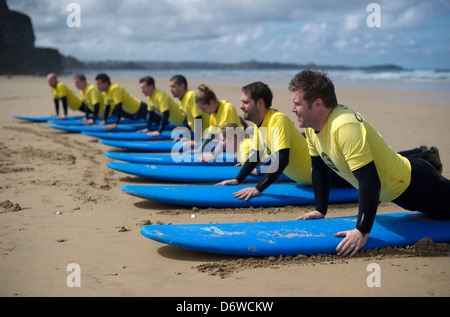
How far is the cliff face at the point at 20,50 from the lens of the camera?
43.9 m

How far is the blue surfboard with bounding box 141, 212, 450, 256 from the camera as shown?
3117 mm

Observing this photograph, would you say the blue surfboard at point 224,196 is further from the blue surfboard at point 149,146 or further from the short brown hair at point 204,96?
the blue surfboard at point 149,146

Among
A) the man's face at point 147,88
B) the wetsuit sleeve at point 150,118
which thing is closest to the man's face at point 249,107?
the man's face at point 147,88

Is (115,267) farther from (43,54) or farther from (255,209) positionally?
(43,54)

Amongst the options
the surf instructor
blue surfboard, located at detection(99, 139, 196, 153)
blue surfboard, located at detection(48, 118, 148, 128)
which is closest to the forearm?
blue surfboard, located at detection(99, 139, 196, 153)

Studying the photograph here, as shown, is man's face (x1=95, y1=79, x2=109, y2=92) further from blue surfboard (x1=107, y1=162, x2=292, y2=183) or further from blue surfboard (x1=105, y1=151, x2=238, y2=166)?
blue surfboard (x1=107, y1=162, x2=292, y2=183)

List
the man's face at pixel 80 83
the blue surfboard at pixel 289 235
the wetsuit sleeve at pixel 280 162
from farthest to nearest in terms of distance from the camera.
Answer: the man's face at pixel 80 83 < the wetsuit sleeve at pixel 280 162 < the blue surfboard at pixel 289 235

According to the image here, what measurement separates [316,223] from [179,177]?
257 centimetres

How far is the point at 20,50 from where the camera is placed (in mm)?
49375

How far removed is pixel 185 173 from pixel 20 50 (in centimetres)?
5175

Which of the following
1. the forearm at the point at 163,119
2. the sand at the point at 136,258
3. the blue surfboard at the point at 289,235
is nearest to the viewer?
the sand at the point at 136,258

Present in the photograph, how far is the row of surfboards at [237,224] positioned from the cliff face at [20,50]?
43.0m

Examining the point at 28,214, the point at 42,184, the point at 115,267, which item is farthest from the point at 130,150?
the point at 115,267
